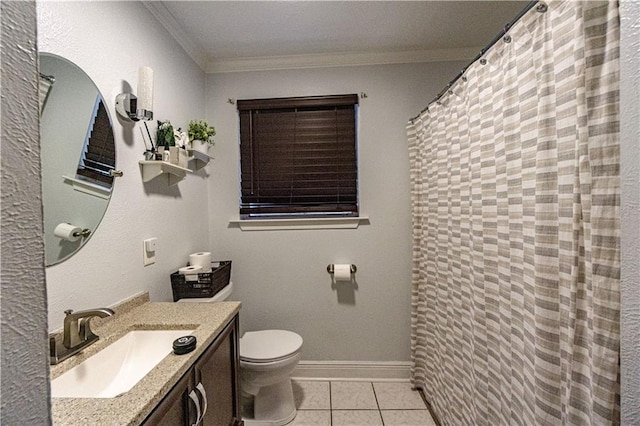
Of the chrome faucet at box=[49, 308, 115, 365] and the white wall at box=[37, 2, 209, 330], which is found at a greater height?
the white wall at box=[37, 2, 209, 330]

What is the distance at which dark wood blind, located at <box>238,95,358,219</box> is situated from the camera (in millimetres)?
2189

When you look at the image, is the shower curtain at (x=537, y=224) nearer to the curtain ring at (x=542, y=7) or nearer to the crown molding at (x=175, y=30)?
the curtain ring at (x=542, y=7)

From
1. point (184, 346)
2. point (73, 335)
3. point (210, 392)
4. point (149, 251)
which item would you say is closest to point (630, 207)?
point (184, 346)

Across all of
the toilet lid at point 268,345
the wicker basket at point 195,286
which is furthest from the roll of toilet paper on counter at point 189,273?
the toilet lid at point 268,345

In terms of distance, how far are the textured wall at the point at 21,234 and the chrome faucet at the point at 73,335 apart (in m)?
0.75

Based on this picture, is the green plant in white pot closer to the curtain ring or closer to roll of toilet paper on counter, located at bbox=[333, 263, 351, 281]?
roll of toilet paper on counter, located at bbox=[333, 263, 351, 281]

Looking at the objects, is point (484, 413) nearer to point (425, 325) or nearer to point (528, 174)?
A: point (425, 325)

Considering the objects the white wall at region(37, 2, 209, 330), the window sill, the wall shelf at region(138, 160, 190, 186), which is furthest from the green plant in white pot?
the window sill

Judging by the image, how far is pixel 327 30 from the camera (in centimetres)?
185

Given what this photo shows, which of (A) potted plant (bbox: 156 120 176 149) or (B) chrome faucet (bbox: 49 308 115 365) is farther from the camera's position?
(A) potted plant (bbox: 156 120 176 149)

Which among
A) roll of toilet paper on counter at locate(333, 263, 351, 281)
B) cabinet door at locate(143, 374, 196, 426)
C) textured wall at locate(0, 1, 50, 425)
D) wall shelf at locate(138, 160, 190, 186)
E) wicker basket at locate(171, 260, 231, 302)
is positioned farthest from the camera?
roll of toilet paper on counter at locate(333, 263, 351, 281)

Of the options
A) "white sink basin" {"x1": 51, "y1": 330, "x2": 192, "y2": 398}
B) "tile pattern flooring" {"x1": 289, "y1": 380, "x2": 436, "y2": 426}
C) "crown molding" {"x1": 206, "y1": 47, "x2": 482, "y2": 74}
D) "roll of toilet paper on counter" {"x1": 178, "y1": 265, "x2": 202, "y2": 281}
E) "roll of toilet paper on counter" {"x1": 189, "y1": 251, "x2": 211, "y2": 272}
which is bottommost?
"tile pattern flooring" {"x1": 289, "y1": 380, "x2": 436, "y2": 426}

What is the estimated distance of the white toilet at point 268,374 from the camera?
5.48 feet

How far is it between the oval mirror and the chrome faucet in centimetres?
21
